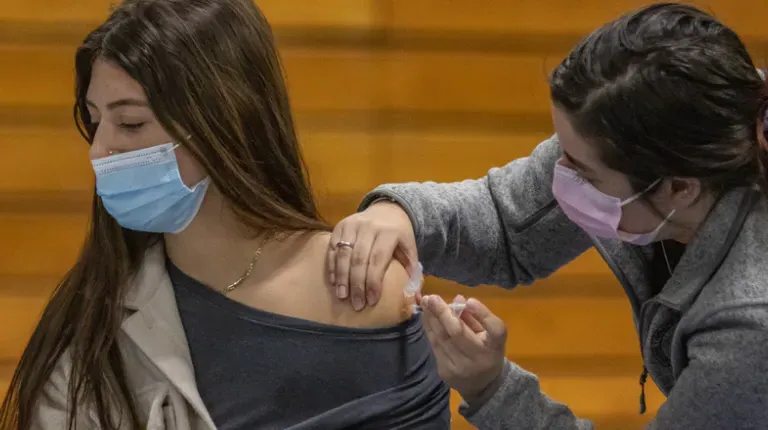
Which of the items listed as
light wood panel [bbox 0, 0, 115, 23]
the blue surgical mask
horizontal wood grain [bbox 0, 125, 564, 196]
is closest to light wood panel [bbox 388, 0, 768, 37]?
horizontal wood grain [bbox 0, 125, 564, 196]

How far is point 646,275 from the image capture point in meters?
1.24

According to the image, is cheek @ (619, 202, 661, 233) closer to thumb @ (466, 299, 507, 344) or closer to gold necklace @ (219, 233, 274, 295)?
thumb @ (466, 299, 507, 344)

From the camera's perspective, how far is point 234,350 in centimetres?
129

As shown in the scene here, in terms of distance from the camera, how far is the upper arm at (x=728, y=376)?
0.92 meters

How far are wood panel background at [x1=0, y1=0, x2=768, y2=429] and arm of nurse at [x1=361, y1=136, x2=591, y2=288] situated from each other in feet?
2.29

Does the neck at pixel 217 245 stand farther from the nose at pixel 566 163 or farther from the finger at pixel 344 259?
the nose at pixel 566 163

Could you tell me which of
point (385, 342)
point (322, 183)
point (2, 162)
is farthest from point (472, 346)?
point (2, 162)

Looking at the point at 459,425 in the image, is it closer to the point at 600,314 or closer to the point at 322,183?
the point at 600,314

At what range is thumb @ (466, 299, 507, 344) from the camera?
3.75 ft

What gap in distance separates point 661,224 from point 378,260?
428 mm

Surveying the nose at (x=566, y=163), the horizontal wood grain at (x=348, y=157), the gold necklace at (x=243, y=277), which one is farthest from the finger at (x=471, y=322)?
the horizontal wood grain at (x=348, y=157)

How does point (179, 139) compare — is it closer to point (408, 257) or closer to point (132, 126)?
point (132, 126)

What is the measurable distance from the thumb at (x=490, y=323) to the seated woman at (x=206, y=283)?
0.60 feet

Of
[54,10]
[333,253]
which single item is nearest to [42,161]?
[54,10]
